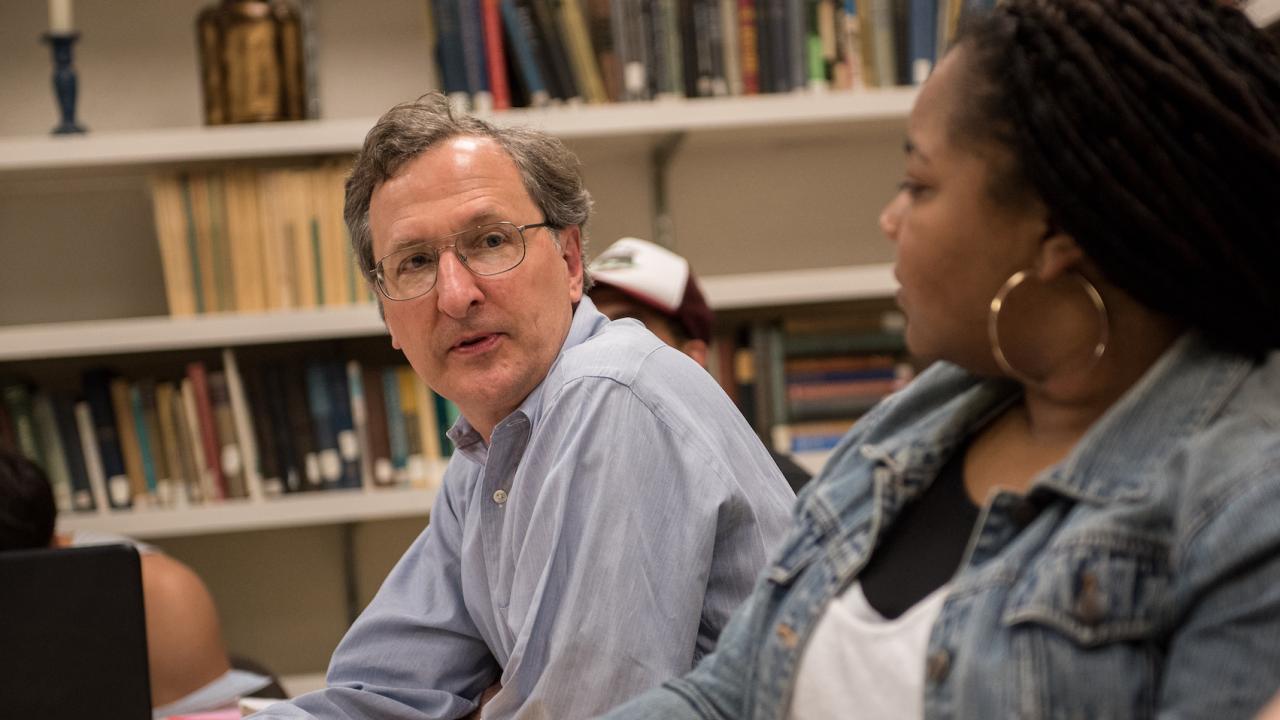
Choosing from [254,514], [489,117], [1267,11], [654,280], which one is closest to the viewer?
[1267,11]

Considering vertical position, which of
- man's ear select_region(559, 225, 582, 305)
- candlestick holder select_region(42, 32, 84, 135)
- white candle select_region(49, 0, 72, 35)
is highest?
white candle select_region(49, 0, 72, 35)

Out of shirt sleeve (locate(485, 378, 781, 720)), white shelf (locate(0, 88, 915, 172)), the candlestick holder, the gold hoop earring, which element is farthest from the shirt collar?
the candlestick holder

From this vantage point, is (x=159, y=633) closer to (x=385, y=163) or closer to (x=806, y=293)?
(x=385, y=163)

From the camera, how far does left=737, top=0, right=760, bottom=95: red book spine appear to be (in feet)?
8.45

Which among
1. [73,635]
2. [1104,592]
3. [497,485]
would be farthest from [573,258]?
[1104,592]

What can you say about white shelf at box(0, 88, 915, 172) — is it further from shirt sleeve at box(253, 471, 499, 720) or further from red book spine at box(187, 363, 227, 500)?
shirt sleeve at box(253, 471, 499, 720)

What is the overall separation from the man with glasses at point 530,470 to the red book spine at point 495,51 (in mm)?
1003

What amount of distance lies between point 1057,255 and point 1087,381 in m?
0.09

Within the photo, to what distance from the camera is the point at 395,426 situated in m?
2.61

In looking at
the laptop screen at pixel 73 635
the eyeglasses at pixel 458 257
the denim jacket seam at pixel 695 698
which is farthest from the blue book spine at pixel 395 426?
the denim jacket seam at pixel 695 698

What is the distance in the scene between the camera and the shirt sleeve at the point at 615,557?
1159mm

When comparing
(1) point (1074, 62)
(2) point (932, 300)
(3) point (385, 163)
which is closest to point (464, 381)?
(3) point (385, 163)

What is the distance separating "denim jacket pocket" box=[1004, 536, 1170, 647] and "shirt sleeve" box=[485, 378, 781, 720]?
1.62 feet

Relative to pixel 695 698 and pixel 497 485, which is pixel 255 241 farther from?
pixel 695 698
